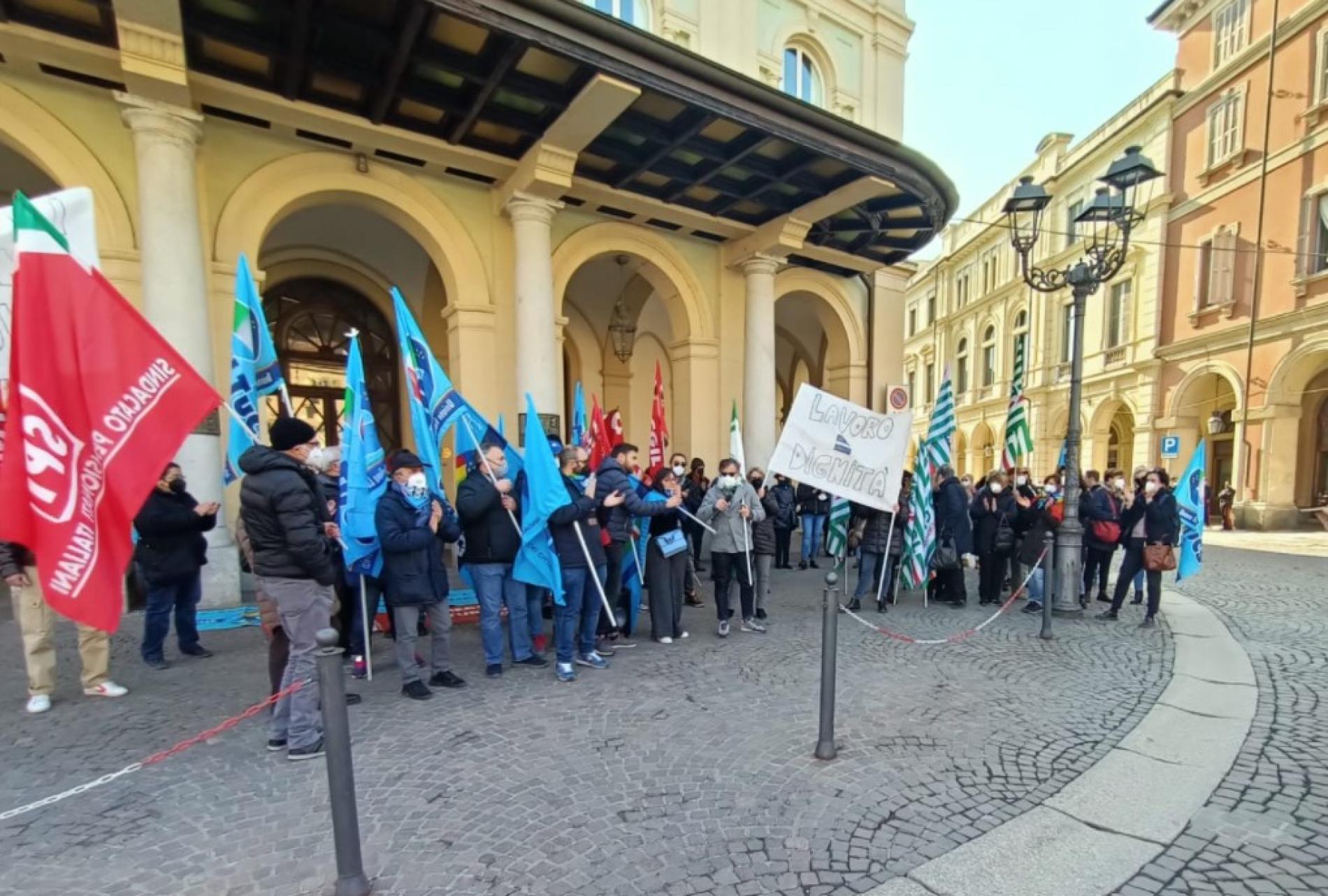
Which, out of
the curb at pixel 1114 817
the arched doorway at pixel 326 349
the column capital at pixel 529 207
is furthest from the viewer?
Result: the arched doorway at pixel 326 349

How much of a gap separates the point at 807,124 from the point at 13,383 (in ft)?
27.8

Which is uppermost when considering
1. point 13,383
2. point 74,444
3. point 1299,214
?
point 1299,214

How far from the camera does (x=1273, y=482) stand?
19.3 metres

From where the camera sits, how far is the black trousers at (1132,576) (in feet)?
23.0

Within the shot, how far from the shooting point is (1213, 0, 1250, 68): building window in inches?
834

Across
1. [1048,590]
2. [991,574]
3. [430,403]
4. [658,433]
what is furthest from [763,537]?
[430,403]

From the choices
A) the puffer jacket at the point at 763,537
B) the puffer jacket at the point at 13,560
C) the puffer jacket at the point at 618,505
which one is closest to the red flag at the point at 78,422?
the puffer jacket at the point at 13,560

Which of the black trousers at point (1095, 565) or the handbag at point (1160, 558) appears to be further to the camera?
the black trousers at point (1095, 565)

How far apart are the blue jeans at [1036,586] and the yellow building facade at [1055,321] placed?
11745 millimetres

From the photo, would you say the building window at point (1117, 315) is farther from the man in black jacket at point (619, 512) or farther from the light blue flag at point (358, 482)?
the light blue flag at point (358, 482)

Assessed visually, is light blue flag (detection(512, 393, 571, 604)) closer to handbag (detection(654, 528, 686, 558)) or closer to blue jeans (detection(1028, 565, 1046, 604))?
handbag (detection(654, 528, 686, 558))

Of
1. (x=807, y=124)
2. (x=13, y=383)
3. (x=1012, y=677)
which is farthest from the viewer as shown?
(x=807, y=124)

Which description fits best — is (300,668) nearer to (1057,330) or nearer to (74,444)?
(74,444)

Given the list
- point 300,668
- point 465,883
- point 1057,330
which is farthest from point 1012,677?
point 1057,330
